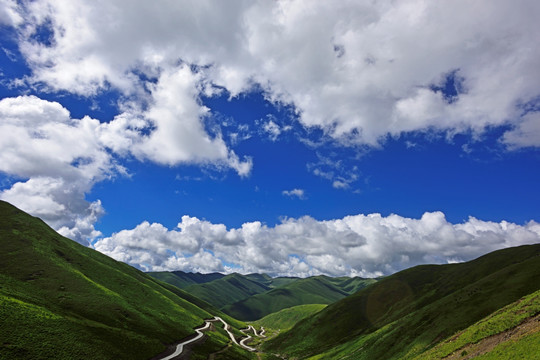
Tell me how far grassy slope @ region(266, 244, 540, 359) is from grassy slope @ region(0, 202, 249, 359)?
6642cm

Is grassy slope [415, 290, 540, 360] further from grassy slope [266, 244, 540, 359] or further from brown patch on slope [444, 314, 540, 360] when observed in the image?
grassy slope [266, 244, 540, 359]

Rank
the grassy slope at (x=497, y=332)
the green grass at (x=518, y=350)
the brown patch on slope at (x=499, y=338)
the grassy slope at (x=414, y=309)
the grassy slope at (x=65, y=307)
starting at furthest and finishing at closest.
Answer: the grassy slope at (x=414, y=309) < the grassy slope at (x=65, y=307) < the brown patch on slope at (x=499, y=338) < the grassy slope at (x=497, y=332) < the green grass at (x=518, y=350)

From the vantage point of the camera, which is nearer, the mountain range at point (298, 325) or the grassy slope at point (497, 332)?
the grassy slope at point (497, 332)

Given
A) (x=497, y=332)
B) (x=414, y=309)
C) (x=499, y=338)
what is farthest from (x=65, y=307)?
(x=414, y=309)

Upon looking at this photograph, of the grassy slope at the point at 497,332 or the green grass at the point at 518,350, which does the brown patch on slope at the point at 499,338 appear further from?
the green grass at the point at 518,350

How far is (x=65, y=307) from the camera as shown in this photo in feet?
309

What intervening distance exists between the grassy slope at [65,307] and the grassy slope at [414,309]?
66.4 meters

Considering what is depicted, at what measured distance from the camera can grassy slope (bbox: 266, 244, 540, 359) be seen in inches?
Result: 2643

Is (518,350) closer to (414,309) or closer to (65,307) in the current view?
(414,309)

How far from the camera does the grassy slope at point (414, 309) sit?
67.1 m

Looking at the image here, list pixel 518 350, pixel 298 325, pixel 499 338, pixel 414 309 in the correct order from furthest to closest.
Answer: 1. pixel 298 325
2. pixel 414 309
3. pixel 499 338
4. pixel 518 350

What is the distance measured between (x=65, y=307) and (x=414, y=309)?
135486 mm

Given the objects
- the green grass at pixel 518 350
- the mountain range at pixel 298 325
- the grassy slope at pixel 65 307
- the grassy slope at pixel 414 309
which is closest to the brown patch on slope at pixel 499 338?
the mountain range at pixel 298 325

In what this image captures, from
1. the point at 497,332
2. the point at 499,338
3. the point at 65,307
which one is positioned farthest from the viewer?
the point at 65,307
